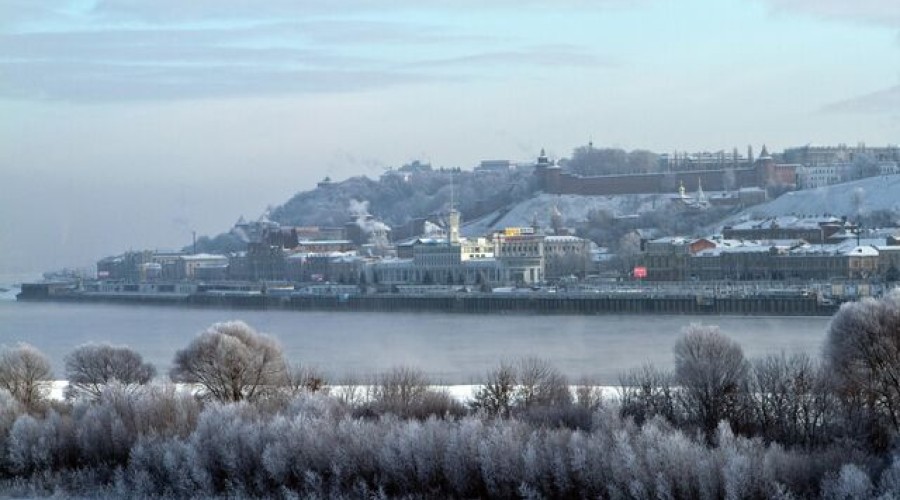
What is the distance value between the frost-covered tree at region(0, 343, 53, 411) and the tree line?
2.39 feet

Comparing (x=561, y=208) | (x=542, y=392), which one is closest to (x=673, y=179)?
(x=561, y=208)

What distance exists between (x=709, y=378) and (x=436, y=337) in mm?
12718

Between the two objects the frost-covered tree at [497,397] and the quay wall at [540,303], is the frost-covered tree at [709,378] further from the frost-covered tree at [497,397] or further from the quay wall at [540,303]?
the quay wall at [540,303]

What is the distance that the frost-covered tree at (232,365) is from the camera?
1147 centimetres

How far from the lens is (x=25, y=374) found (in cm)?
1230

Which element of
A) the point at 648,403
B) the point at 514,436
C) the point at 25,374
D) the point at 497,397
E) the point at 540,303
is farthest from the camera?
the point at 540,303

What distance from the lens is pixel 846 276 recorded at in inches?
1244

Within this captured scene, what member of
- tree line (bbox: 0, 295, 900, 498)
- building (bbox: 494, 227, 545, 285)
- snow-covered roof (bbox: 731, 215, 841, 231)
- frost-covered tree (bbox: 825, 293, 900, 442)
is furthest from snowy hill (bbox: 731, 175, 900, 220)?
tree line (bbox: 0, 295, 900, 498)

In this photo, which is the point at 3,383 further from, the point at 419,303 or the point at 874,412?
Answer: the point at 419,303

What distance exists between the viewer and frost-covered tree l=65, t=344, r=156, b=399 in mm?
12203

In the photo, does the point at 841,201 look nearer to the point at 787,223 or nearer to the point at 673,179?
the point at 787,223

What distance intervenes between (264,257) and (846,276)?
1961 cm

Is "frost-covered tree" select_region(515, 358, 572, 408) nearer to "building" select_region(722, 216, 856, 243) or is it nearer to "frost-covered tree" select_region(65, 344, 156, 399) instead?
"frost-covered tree" select_region(65, 344, 156, 399)

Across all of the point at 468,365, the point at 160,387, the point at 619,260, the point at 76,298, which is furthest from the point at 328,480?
the point at 76,298
